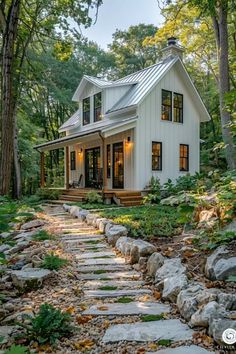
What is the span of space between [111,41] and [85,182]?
52.9 ft

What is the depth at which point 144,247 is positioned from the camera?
4711 mm

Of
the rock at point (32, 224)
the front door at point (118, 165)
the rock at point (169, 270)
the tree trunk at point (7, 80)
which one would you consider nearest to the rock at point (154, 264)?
the rock at point (169, 270)

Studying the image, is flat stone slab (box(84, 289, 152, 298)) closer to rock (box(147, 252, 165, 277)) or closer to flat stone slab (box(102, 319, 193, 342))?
rock (box(147, 252, 165, 277))

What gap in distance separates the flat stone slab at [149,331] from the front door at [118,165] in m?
11.0

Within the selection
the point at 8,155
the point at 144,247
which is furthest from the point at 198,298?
the point at 8,155

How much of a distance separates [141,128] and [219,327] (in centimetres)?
1113

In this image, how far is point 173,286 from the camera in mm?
3305

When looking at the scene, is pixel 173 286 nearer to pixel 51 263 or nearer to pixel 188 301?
pixel 188 301

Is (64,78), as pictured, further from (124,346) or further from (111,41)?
(124,346)

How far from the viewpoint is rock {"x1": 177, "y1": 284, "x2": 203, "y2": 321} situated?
2.76 meters

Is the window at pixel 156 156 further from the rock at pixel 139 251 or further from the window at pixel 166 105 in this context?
the rock at pixel 139 251

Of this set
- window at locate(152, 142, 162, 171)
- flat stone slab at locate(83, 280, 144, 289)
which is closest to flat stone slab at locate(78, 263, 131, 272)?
flat stone slab at locate(83, 280, 144, 289)

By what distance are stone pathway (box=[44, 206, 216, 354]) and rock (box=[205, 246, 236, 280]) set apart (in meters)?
0.67

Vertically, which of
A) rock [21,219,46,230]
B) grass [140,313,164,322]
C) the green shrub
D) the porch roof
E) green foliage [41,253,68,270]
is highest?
the porch roof
